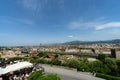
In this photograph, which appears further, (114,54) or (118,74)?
(114,54)

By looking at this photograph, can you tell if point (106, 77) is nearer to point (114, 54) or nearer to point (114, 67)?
point (114, 67)

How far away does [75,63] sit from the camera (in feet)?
116

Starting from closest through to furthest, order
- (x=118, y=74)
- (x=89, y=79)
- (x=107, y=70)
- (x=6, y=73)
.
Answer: (x=6, y=73) → (x=89, y=79) → (x=118, y=74) → (x=107, y=70)

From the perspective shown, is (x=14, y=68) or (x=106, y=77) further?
(x=106, y=77)

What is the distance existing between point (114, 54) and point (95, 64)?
18.9 meters

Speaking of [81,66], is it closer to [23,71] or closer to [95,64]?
[95,64]

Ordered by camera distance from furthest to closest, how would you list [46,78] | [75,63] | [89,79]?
1. [75,63]
2. [89,79]
3. [46,78]

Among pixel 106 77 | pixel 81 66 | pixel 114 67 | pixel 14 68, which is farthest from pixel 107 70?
pixel 14 68

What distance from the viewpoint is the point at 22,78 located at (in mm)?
16906

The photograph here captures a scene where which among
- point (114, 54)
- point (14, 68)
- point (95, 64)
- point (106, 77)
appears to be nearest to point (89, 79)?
point (106, 77)

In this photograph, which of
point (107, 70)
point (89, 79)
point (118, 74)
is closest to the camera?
point (89, 79)

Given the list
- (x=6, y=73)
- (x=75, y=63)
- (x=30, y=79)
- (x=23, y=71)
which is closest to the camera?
(x=6, y=73)

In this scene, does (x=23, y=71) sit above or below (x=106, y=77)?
above

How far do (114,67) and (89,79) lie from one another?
10215 millimetres
